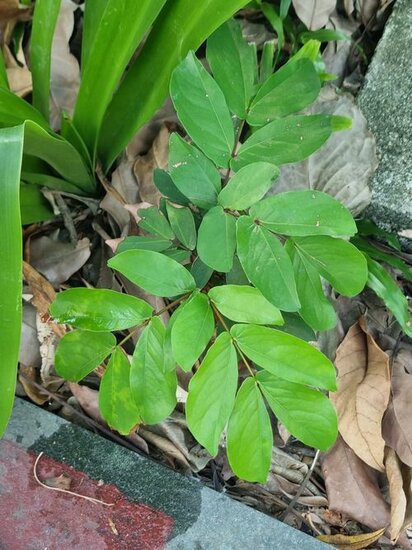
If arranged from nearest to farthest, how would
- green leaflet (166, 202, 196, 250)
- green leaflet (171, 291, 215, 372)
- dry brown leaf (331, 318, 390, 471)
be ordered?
green leaflet (171, 291, 215, 372), green leaflet (166, 202, 196, 250), dry brown leaf (331, 318, 390, 471)

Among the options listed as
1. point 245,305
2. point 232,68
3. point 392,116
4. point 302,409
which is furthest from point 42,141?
point 392,116

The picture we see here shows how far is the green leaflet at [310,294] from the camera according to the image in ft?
2.20

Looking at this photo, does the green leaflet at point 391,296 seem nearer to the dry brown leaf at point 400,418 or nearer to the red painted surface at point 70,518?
the dry brown leaf at point 400,418

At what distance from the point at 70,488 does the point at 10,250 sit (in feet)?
1.52

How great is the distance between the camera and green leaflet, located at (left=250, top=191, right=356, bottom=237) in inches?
23.9

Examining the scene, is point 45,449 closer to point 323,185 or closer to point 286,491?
point 286,491

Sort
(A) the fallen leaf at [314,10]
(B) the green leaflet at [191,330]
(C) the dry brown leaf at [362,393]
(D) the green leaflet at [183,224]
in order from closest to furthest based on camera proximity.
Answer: (B) the green leaflet at [191,330]
(D) the green leaflet at [183,224]
(C) the dry brown leaf at [362,393]
(A) the fallen leaf at [314,10]

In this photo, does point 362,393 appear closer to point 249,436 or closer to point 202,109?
point 249,436

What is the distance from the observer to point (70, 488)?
90 centimetres

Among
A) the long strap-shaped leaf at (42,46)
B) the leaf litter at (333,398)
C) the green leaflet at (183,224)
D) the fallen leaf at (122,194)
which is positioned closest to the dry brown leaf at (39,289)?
the leaf litter at (333,398)

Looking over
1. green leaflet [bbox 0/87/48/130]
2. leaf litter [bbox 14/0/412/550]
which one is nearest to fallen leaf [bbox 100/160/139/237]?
leaf litter [bbox 14/0/412/550]

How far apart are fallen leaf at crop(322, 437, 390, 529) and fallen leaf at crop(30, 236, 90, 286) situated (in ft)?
1.70

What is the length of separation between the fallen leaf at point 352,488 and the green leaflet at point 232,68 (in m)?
0.56

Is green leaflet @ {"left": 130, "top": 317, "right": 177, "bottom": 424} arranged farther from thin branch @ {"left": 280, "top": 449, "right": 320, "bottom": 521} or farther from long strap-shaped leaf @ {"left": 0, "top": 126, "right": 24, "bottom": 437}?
thin branch @ {"left": 280, "top": 449, "right": 320, "bottom": 521}
